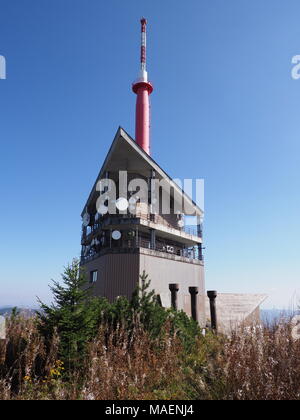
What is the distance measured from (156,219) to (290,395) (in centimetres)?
2042

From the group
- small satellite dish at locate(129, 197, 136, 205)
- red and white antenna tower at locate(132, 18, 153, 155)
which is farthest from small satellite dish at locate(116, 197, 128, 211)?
red and white antenna tower at locate(132, 18, 153, 155)

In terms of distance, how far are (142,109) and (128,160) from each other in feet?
41.6

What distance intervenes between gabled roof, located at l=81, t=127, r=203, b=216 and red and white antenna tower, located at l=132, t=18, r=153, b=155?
24.3 feet

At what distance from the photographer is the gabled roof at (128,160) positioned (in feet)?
72.6

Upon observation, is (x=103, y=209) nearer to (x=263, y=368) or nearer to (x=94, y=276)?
(x=94, y=276)

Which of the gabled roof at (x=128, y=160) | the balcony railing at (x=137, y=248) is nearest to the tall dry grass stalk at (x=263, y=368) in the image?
the balcony railing at (x=137, y=248)

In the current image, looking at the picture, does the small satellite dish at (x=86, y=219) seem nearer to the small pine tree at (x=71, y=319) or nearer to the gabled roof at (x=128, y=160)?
the gabled roof at (x=128, y=160)

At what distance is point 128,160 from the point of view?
2398 centimetres

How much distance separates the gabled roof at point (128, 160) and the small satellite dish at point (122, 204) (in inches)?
138

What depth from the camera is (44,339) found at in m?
7.55

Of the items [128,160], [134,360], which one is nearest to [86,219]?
[128,160]

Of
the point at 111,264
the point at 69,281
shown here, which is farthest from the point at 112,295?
the point at 69,281

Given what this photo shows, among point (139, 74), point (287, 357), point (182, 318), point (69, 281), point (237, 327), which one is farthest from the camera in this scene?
point (139, 74)

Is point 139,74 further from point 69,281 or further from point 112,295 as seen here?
point 69,281
